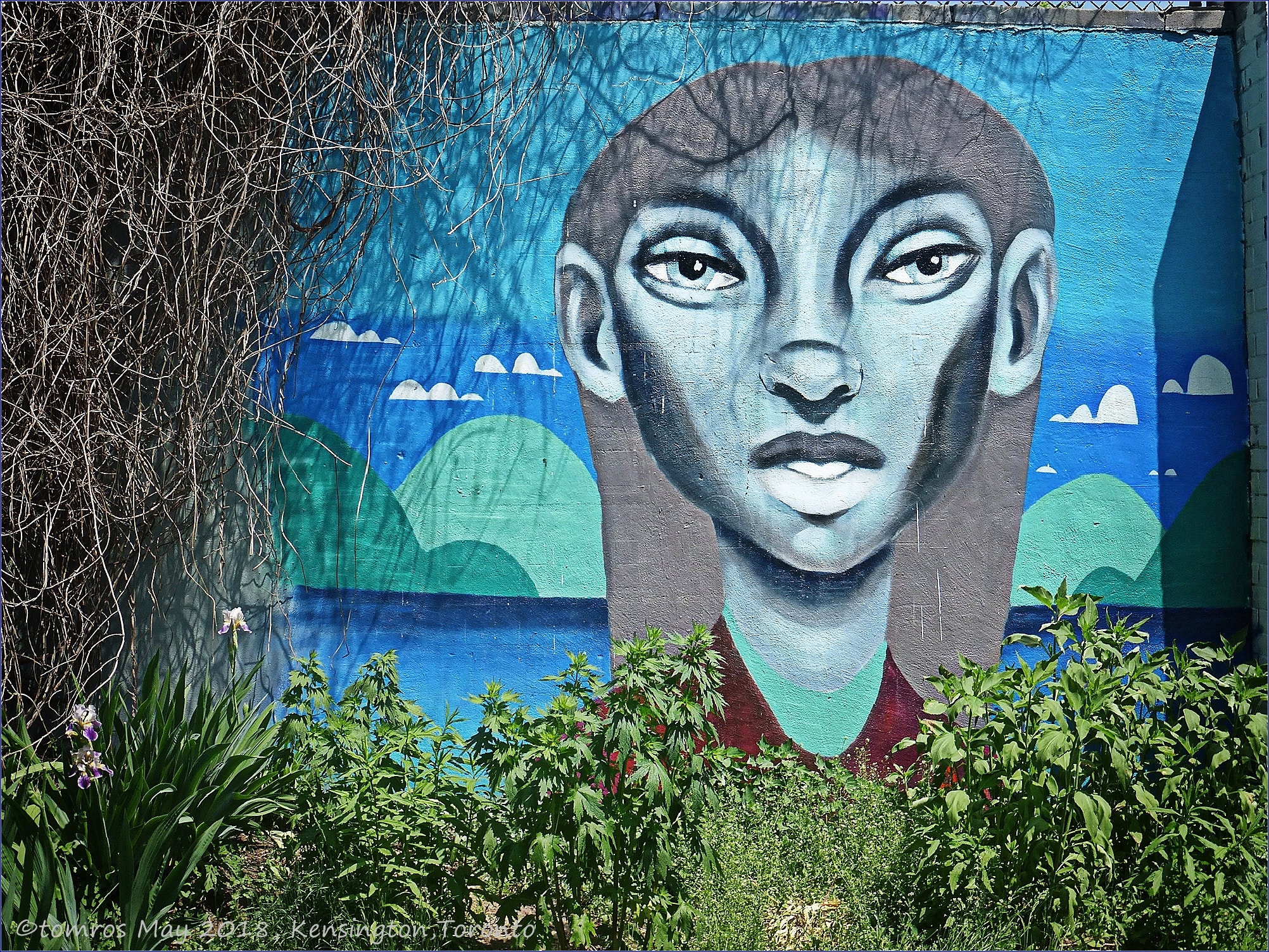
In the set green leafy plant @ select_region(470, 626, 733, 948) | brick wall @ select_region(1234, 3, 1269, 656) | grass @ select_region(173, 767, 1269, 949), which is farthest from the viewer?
brick wall @ select_region(1234, 3, 1269, 656)

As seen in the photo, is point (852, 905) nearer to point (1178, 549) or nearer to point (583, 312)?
point (1178, 549)

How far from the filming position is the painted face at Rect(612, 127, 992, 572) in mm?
4027

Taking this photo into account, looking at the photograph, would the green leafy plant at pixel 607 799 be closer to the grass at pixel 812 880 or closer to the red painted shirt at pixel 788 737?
the grass at pixel 812 880

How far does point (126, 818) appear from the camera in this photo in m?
2.99

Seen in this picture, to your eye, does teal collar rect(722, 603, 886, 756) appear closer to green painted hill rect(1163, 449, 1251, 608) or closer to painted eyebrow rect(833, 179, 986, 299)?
green painted hill rect(1163, 449, 1251, 608)

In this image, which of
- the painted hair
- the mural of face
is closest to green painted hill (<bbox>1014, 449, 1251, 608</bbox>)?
the mural of face

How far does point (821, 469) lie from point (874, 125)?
1.60 meters

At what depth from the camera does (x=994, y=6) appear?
4043mm

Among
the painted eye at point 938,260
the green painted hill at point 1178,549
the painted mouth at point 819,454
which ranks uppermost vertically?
the painted eye at point 938,260

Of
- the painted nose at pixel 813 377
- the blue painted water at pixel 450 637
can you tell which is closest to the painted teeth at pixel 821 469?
the painted nose at pixel 813 377

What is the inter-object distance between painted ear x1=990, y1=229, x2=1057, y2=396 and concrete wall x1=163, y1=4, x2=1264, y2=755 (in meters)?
0.01

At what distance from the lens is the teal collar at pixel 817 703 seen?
4066 mm

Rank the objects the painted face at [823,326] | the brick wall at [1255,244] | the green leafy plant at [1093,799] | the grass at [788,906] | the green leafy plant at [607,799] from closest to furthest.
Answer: the green leafy plant at [607,799] < the green leafy plant at [1093,799] < the grass at [788,906] < the brick wall at [1255,244] < the painted face at [823,326]

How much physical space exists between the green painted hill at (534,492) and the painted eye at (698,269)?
3.10 ft
